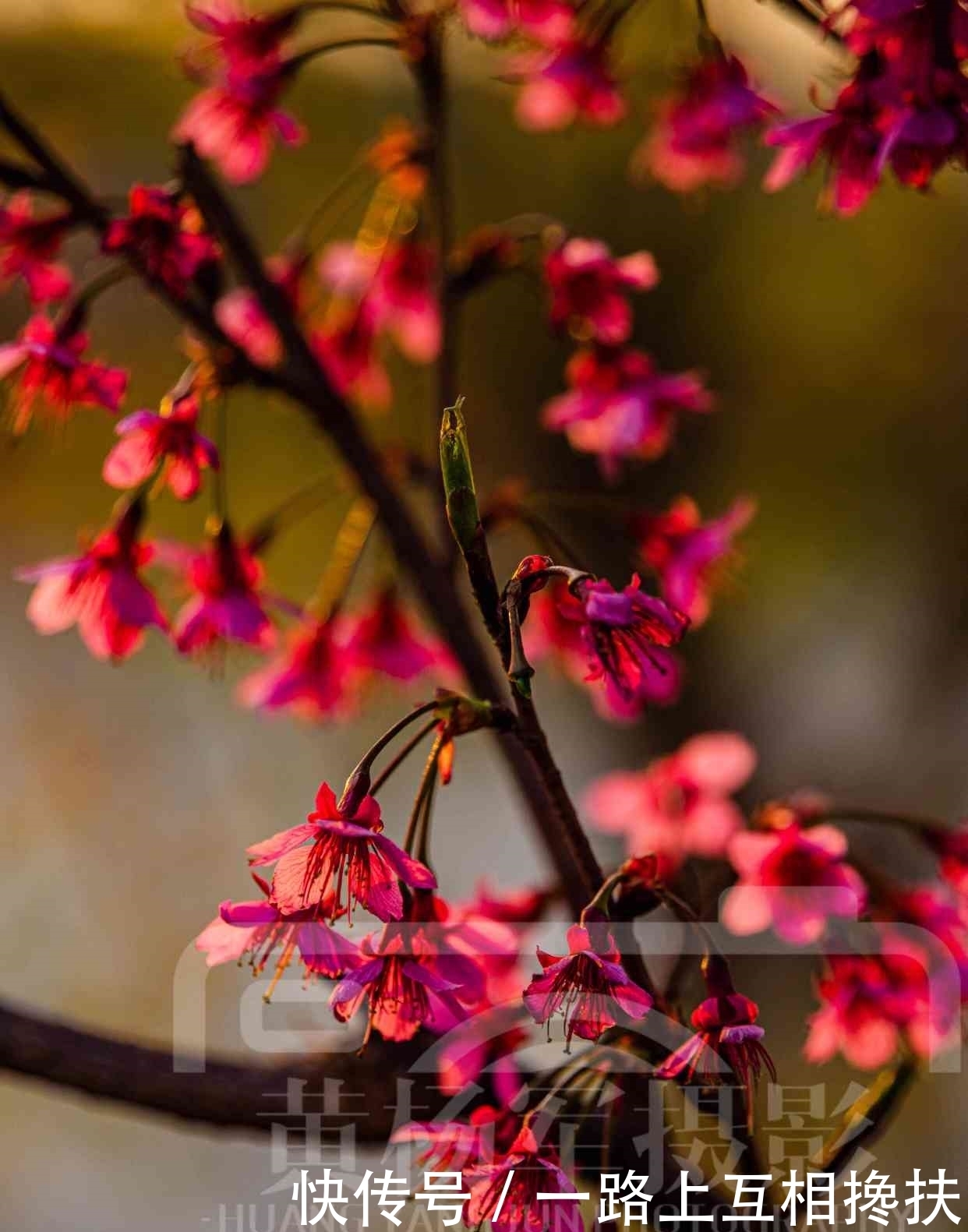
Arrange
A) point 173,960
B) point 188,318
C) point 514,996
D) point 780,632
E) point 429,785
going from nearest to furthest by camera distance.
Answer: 1. point 429,785
2. point 514,996
3. point 188,318
4. point 173,960
5. point 780,632

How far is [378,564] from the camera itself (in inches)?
45.0

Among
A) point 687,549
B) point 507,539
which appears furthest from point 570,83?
point 507,539

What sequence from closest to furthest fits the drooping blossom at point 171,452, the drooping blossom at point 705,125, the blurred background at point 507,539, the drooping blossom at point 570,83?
the drooping blossom at point 171,452 < the drooping blossom at point 705,125 < the drooping blossom at point 570,83 < the blurred background at point 507,539

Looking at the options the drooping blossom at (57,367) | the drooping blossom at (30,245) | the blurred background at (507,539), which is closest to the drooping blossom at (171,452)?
the drooping blossom at (57,367)

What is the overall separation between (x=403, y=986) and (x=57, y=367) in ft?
1.60

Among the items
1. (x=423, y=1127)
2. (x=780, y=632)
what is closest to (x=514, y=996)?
(x=423, y=1127)

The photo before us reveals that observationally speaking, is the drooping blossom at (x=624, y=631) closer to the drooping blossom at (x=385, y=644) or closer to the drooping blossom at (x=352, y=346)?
the drooping blossom at (x=385, y=644)

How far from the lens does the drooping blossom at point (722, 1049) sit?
1.98 feet

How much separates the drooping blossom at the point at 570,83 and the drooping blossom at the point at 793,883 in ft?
2.01

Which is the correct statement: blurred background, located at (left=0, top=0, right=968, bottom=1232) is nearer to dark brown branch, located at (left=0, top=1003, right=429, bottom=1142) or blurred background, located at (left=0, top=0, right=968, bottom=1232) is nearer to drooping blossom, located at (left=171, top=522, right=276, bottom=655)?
drooping blossom, located at (left=171, top=522, right=276, bottom=655)

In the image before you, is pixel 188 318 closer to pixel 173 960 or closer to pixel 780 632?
pixel 173 960

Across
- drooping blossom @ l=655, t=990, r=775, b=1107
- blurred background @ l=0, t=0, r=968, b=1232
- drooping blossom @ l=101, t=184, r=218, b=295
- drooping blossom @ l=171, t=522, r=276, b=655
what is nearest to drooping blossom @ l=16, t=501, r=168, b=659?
drooping blossom @ l=171, t=522, r=276, b=655

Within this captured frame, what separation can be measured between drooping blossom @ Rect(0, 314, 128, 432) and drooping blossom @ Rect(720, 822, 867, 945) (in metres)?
0.48

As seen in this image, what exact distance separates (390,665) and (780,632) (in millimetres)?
2329
